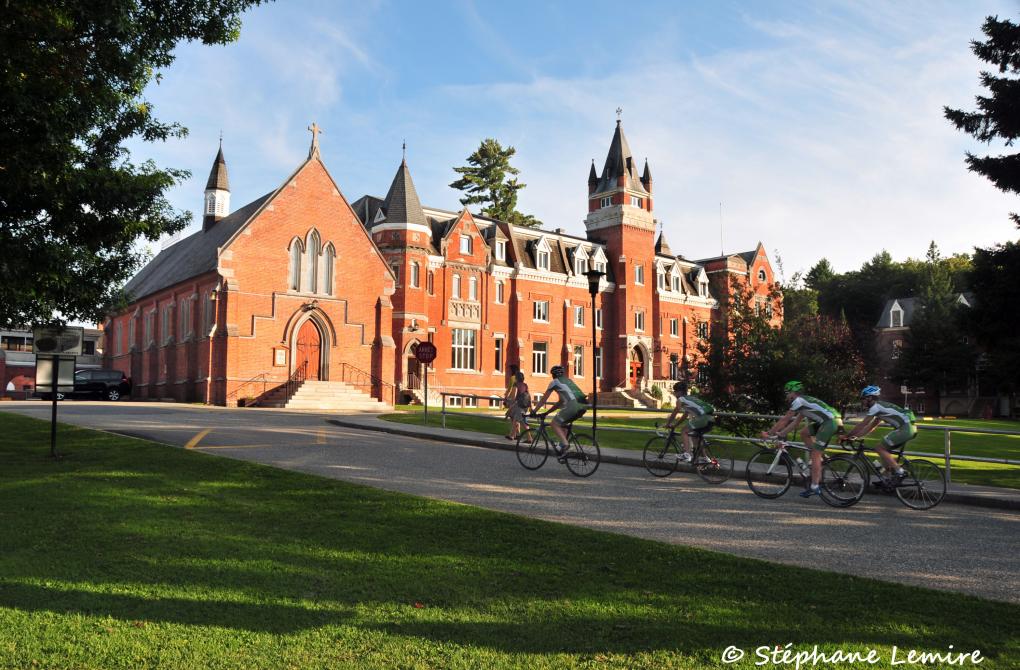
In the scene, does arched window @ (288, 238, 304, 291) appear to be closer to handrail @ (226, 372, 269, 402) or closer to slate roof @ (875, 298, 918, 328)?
handrail @ (226, 372, 269, 402)

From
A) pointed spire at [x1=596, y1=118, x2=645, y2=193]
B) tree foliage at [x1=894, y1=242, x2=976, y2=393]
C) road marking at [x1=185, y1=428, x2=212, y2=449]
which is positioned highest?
pointed spire at [x1=596, y1=118, x2=645, y2=193]

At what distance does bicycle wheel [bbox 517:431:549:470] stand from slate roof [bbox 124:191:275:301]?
2883 cm

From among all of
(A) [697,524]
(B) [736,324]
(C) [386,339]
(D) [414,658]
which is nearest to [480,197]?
(C) [386,339]

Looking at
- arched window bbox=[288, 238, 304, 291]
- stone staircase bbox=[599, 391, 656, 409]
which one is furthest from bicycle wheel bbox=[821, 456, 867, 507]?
stone staircase bbox=[599, 391, 656, 409]

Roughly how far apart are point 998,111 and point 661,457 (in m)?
16.7

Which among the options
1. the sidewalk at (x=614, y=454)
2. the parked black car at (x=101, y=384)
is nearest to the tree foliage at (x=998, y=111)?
the sidewalk at (x=614, y=454)

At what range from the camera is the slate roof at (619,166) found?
2386 inches

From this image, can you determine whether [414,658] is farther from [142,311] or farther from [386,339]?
[142,311]

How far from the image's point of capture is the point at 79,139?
1342cm

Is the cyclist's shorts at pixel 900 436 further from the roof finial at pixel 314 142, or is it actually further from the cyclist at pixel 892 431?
the roof finial at pixel 314 142

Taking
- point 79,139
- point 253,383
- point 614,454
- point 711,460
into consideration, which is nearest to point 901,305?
point 253,383

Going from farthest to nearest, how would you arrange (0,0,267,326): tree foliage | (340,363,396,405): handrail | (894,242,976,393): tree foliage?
(894,242,976,393): tree foliage < (340,363,396,405): handrail < (0,0,267,326): tree foliage

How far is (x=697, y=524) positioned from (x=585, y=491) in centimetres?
293

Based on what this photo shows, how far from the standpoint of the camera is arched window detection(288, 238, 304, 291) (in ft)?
137
